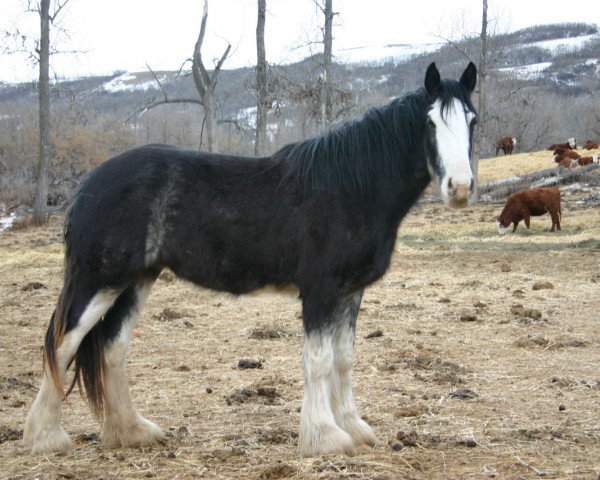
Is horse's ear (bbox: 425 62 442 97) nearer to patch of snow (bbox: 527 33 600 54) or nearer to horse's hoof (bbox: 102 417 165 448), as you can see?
horse's hoof (bbox: 102 417 165 448)

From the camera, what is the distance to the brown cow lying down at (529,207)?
17.5 m

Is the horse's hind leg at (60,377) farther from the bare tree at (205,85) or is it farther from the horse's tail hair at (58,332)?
the bare tree at (205,85)

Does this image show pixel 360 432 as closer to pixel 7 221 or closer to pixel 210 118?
pixel 210 118

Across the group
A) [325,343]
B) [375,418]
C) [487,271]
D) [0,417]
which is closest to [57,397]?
[0,417]

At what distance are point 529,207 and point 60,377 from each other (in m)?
15.6

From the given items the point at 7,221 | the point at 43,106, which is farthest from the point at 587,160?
the point at 7,221

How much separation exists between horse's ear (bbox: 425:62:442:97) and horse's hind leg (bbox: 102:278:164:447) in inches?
87.7

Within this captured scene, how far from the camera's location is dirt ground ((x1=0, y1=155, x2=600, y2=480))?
12.9 feet

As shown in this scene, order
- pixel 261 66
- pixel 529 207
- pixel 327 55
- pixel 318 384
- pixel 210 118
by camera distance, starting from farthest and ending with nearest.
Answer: pixel 327 55, pixel 261 66, pixel 210 118, pixel 529 207, pixel 318 384

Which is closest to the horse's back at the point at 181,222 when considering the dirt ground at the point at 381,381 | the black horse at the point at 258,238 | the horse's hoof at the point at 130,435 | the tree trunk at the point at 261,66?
the black horse at the point at 258,238

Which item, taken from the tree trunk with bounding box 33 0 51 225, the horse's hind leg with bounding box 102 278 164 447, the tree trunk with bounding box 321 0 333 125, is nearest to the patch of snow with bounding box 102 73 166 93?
the tree trunk with bounding box 33 0 51 225

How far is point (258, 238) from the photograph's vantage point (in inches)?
169

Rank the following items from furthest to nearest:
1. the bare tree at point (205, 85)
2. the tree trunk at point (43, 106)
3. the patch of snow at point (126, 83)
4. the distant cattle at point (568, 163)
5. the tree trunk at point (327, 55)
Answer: the patch of snow at point (126, 83) → the distant cattle at point (568, 163) → the tree trunk at point (327, 55) → the tree trunk at point (43, 106) → the bare tree at point (205, 85)

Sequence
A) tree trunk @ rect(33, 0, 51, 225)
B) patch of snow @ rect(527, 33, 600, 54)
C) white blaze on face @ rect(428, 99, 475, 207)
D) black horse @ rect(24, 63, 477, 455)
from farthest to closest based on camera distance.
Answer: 1. patch of snow @ rect(527, 33, 600, 54)
2. tree trunk @ rect(33, 0, 51, 225)
3. black horse @ rect(24, 63, 477, 455)
4. white blaze on face @ rect(428, 99, 475, 207)
